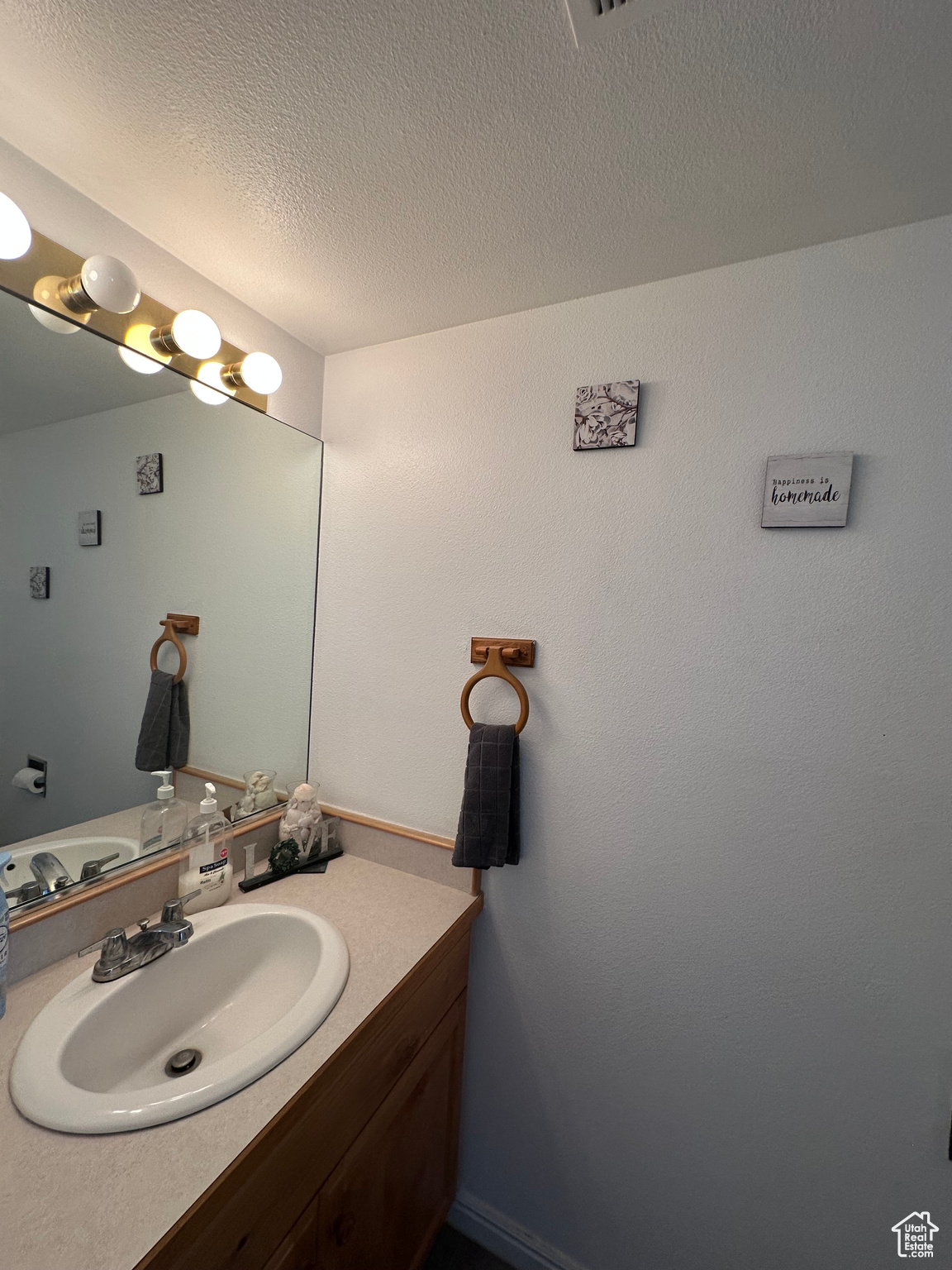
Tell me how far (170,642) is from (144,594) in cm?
12

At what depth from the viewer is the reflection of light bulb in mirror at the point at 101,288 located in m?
0.81

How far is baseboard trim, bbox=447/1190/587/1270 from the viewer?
3.85 ft

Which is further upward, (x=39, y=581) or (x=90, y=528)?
(x=90, y=528)

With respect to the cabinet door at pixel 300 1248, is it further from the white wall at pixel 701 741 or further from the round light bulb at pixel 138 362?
the round light bulb at pixel 138 362

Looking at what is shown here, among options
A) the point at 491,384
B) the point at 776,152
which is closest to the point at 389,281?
the point at 491,384

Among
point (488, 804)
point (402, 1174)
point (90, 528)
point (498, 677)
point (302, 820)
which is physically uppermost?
point (90, 528)

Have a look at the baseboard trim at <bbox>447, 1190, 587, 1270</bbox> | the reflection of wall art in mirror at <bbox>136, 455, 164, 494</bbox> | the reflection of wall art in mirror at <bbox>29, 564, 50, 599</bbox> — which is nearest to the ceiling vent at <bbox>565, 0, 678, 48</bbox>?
the reflection of wall art in mirror at <bbox>136, 455, 164, 494</bbox>

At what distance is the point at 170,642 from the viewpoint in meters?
1.12

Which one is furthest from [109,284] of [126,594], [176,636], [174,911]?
[174,911]

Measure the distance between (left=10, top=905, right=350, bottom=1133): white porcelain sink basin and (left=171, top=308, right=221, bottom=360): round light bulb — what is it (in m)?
1.14

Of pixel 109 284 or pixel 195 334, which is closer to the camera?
pixel 109 284

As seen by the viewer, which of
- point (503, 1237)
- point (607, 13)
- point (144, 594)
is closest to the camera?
point (607, 13)

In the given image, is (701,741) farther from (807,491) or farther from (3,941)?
(3,941)

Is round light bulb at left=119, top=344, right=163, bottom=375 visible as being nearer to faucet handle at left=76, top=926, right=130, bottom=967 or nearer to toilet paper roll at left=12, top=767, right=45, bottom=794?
toilet paper roll at left=12, top=767, right=45, bottom=794
